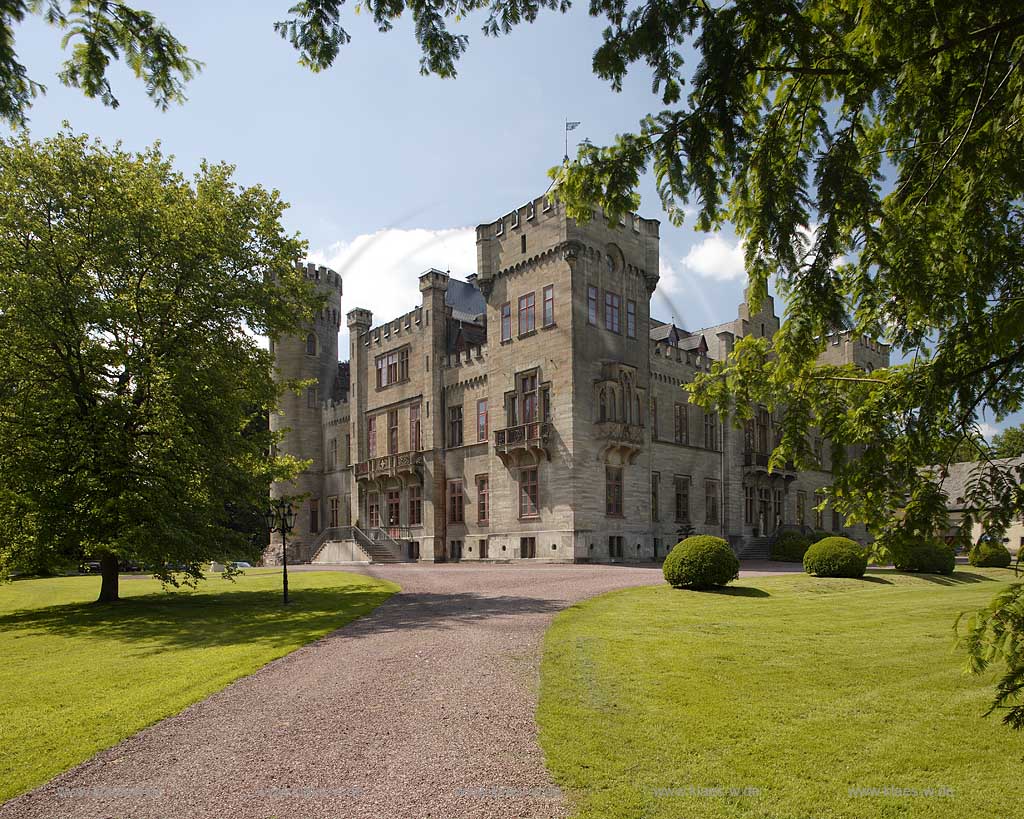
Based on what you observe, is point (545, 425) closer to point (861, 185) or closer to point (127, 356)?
point (127, 356)

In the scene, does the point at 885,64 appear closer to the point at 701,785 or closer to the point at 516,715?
the point at 701,785

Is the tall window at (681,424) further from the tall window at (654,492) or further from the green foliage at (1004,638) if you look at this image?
the green foliage at (1004,638)

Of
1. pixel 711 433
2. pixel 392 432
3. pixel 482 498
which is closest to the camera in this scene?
pixel 482 498

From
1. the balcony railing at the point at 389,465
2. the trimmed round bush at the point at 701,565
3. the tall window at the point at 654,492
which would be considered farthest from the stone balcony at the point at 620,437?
the trimmed round bush at the point at 701,565

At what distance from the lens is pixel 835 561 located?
82.8ft

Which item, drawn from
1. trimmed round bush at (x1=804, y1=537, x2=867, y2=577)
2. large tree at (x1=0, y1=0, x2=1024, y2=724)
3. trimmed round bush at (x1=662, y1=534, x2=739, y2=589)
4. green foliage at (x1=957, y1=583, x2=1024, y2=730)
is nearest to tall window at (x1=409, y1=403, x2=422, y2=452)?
trimmed round bush at (x1=804, y1=537, x2=867, y2=577)

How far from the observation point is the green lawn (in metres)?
6.30

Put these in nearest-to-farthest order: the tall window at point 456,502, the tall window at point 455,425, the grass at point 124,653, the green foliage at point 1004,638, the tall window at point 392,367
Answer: the green foliage at point 1004,638
the grass at point 124,653
the tall window at point 456,502
the tall window at point 455,425
the tall window at point 392,367

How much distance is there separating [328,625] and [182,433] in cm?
800

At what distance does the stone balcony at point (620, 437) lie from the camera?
36.8 m

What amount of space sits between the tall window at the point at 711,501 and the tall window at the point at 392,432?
65.7 ft

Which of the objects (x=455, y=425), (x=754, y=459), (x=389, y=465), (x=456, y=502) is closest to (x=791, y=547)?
(x=754, y=459)

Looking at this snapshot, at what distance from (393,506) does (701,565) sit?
3013cm

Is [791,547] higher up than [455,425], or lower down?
lower down
